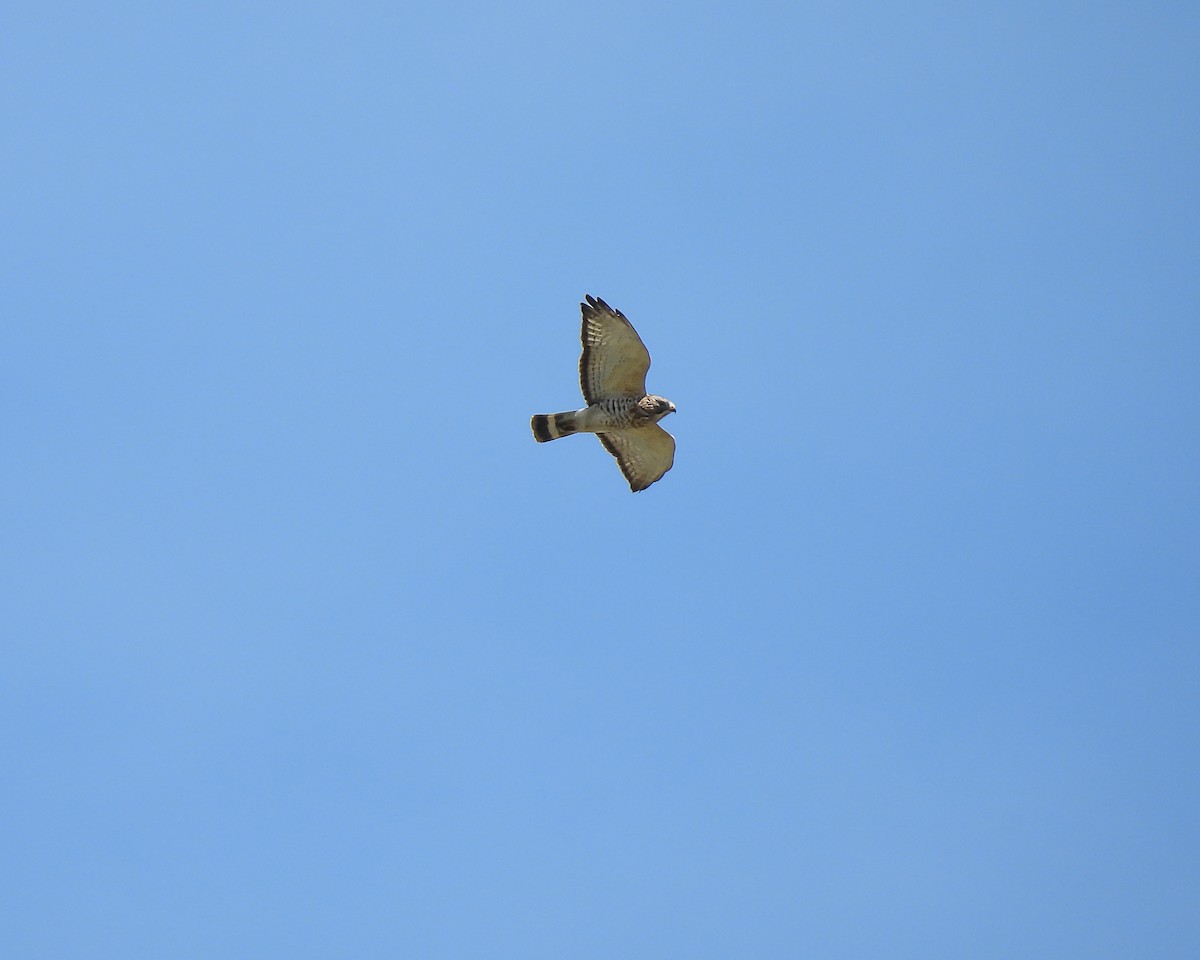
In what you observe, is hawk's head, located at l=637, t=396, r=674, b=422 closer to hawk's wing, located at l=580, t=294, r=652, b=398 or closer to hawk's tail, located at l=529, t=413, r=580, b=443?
hawk's wing, located at l=580, t=294, r=652, b=398

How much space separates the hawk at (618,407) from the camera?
59.4 feet

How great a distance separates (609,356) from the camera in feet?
60.3

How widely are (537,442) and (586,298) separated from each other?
8.02 ft

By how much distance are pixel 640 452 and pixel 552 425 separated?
54.1 inches

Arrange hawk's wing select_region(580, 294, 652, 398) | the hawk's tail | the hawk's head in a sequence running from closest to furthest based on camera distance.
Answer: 1. hawk's wing select_region(580, 294, 652, 398)
2. the hawk's head
3. the hawk's tail

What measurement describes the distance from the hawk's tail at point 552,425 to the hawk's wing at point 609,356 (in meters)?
0.48

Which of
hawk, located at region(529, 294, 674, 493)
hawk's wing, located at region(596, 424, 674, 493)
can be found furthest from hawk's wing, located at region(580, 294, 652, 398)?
hawk's wing, located at region(596, 424, 674, 493)

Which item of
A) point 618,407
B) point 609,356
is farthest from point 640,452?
point 609,356

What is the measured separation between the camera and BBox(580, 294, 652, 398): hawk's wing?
18.0 m

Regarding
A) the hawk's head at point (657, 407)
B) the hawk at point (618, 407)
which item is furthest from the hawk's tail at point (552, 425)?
the hawk's head at point (657, 407)

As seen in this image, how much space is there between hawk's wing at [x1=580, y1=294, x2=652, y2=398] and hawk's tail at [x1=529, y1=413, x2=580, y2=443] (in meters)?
0.48

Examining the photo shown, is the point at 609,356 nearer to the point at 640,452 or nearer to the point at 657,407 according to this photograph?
the point at 657,407

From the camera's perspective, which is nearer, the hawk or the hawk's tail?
the hawk

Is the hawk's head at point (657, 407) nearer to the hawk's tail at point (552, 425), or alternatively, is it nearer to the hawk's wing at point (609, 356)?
the hawk's wing at point (609, 356)
